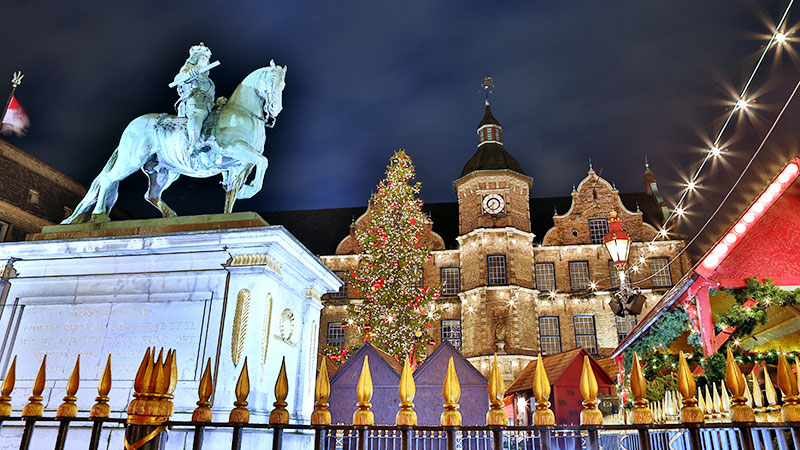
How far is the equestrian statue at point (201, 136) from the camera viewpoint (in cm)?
529

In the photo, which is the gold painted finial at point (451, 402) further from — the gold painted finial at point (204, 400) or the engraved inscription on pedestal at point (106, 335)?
the engraved inscription on pedestal at point (106, 335)

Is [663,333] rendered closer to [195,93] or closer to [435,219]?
[195,93]

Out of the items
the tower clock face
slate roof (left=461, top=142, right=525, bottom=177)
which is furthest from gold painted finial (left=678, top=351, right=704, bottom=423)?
slate roof (left=461, top=142, right=525, bottom=177)

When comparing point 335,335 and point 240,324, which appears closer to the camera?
point 240,324

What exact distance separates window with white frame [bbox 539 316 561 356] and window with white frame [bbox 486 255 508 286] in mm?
3117

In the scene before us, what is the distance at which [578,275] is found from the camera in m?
25.4

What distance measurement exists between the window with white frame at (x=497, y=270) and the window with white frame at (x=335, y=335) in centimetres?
852

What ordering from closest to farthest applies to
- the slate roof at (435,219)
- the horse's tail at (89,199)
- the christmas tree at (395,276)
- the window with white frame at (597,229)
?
the horse's tail at (89,199) < the christmas tree at (395,276) < the window with white frame at (597,229) < the slate roof at (435,219)

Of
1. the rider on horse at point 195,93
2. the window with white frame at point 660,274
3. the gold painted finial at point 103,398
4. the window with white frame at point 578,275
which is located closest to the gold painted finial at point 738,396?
the gold painted finial at point 103,398

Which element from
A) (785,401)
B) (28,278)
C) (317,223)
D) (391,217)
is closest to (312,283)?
(28,278)

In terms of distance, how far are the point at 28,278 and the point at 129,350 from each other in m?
1.58

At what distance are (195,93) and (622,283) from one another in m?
6.31

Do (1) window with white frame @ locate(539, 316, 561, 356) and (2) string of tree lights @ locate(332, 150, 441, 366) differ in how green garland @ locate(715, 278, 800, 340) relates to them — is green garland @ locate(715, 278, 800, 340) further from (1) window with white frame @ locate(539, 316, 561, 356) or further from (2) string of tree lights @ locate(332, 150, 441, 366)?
(1) window with white frame @ locate(539, 316, 561, 356)

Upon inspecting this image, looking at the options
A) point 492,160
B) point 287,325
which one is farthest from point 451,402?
point 492,160
